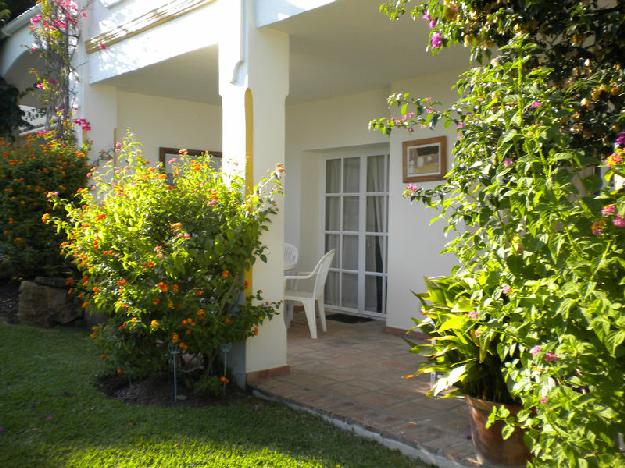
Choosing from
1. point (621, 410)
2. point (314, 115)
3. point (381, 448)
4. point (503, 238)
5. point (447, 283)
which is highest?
point (314, 115)

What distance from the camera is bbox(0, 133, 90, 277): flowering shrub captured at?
20.8 ft

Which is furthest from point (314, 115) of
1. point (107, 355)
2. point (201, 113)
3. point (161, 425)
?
point (161, 425)

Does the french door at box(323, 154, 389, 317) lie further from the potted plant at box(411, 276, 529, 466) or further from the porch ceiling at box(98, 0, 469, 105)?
the potted plant at box(411, 276, 529, 466)

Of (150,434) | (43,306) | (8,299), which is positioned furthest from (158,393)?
(8,299)

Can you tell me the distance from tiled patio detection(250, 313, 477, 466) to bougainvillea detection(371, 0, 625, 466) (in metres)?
0.44

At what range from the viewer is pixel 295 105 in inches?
309

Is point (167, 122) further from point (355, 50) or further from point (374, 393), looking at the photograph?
point (374, 393)

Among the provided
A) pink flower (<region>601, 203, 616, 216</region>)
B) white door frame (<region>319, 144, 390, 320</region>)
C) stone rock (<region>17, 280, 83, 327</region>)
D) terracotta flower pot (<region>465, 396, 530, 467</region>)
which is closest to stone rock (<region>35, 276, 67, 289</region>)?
stone rock (<region>17, 280, 83, 327</region>)

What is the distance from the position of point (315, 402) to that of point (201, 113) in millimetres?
5082

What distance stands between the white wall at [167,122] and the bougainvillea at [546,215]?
5.04 meters

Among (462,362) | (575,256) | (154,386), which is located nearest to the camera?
(575,256)

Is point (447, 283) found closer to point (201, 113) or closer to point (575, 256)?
point (575, 256)

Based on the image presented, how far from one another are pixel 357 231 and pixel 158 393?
3697 millimetres

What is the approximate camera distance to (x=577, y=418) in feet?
7.08
